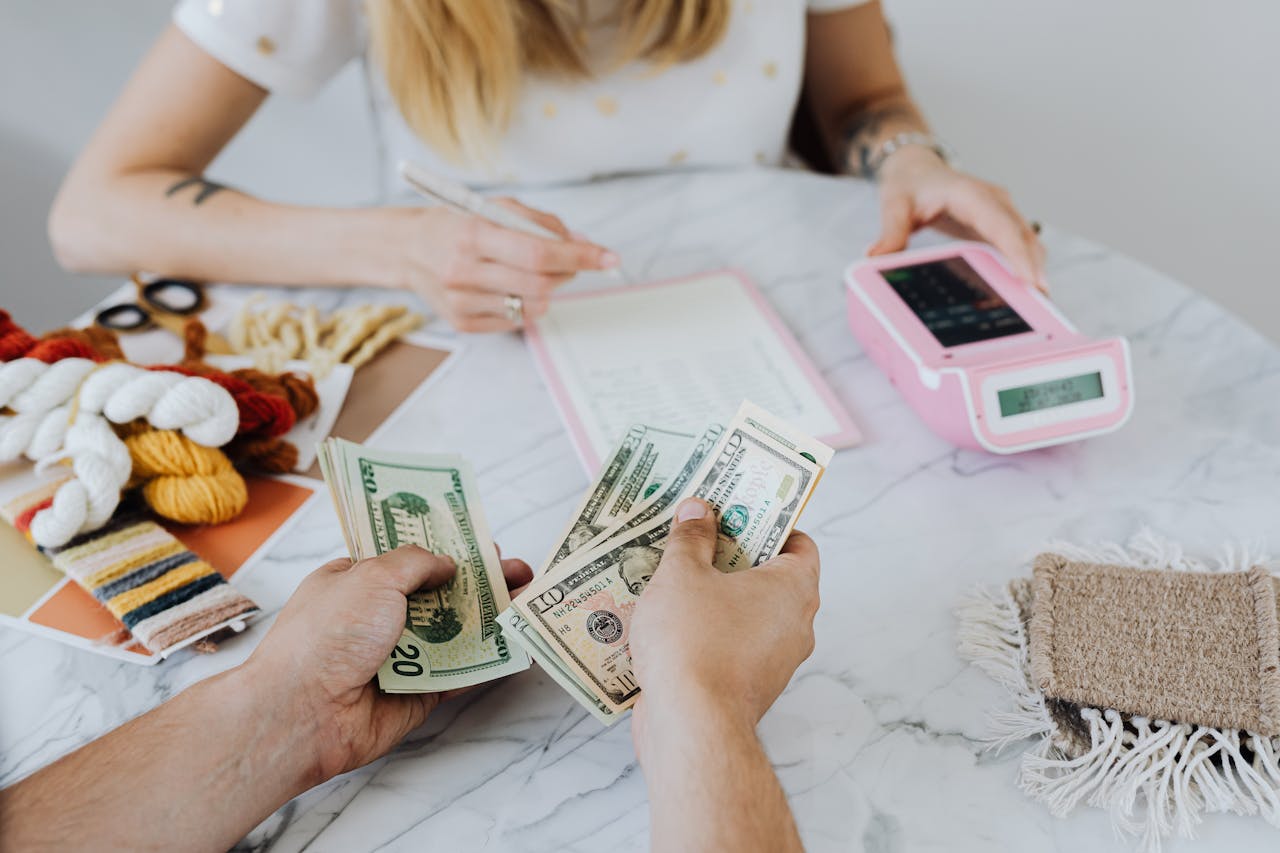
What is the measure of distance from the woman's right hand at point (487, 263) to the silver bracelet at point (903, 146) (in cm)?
51

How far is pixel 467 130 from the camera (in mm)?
1266

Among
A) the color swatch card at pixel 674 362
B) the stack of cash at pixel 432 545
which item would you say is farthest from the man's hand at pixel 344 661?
the color swatch card at pixel 674 362

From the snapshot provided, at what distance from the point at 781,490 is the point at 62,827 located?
523 mm

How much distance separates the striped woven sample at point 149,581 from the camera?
0.76 m

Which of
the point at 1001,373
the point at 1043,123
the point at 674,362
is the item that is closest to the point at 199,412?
the point at 674,362

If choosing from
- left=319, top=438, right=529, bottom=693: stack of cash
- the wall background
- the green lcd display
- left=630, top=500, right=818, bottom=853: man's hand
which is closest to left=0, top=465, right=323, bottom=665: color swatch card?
left=319, top=438, right=529, bottom=693: stack of cash

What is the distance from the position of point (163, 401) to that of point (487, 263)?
0.37 metres

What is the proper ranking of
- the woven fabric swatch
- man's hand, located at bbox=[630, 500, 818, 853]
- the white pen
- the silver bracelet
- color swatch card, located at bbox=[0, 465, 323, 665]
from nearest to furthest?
man's hand, located at bbox=[630, 500, 818, 853], the woven fabric swatch, color swatch card, located at bbox=[0, 465, 323, 665], the white pen, the silver bracelet

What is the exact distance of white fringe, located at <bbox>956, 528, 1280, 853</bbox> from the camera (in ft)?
2.10

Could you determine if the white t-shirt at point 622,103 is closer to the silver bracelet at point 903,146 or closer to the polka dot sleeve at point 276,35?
the polka dot sleeve at point 276,35

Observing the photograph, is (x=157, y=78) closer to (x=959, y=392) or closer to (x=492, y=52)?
(x=492, y=52)

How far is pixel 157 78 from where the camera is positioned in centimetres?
123

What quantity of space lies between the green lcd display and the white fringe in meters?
0.28

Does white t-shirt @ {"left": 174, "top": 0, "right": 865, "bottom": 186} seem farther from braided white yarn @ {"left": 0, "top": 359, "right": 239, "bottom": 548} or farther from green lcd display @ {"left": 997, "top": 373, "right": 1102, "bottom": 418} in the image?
green lcd display @ {"left": 997, "top": 373, "right": 1102, "bottom": 418}
